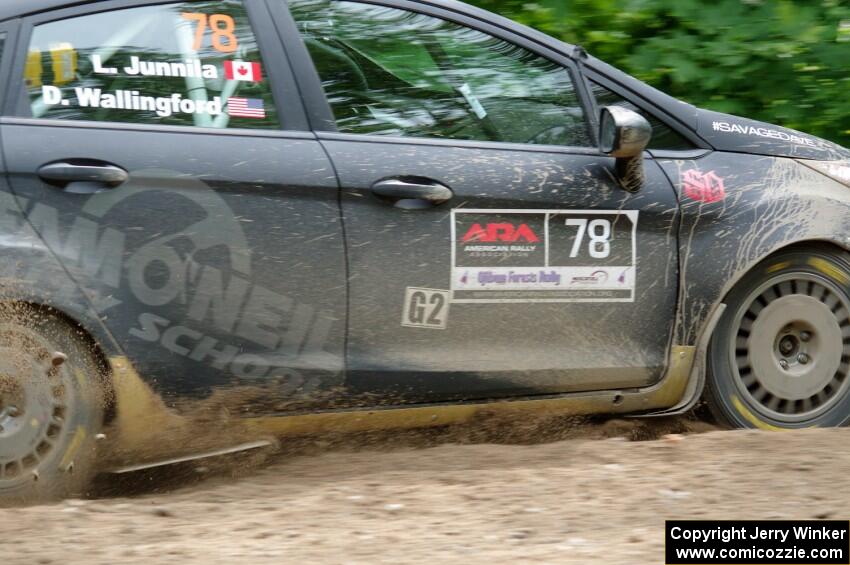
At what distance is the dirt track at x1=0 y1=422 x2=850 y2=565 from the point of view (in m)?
3.35

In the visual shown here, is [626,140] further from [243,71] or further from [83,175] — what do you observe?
[83,175]

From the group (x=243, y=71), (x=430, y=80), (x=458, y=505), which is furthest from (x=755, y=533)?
(x=243, y=71)

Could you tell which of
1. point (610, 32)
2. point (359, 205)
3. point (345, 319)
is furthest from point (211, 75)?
point (610, 32)

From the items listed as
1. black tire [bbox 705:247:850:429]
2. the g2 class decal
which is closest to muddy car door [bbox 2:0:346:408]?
the g2 class decal

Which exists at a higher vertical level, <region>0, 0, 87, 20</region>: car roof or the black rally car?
<region>0, 0, 87, 20</region>: car roof

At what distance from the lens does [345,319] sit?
13.3 feet

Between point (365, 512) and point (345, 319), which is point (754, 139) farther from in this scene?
point (365, 512)

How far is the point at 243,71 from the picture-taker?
4.04 meters

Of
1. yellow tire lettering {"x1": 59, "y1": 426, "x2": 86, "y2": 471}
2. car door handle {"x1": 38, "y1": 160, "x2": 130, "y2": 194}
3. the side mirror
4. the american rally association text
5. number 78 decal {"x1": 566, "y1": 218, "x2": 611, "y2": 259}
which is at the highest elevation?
the side mirror

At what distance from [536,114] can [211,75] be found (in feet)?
3.77

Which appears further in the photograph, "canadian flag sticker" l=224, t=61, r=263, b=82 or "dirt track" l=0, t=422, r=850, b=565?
"canadian flag sticker" l=224, t=61, r=263, b=82

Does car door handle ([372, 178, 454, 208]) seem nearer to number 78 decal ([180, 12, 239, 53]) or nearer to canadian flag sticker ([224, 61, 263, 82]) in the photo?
canadian flag sticker ([224, 61, 263, 82])

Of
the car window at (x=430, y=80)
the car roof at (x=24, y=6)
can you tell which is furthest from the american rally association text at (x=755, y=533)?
the car roof at (x=24, y=6)

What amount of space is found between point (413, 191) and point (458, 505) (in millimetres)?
1047
